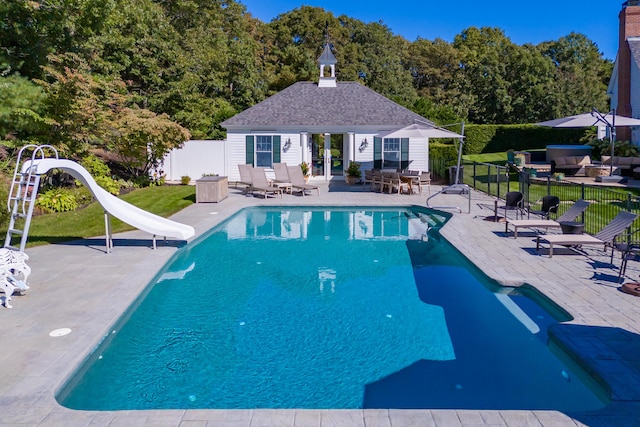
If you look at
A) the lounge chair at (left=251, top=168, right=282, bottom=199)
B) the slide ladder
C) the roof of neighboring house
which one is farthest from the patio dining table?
the slide ladder

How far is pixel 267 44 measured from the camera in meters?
45.3

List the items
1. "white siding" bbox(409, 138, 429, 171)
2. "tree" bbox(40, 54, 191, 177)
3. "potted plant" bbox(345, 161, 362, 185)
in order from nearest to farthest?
"tree" bbox(40, 54, 191, 177) → "potted plant" bbox(345, 161, 362, 185) → "white siding" bbox(409, 138, 429, 171)

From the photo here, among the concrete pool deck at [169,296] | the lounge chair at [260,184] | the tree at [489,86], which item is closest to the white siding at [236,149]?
the lounge chair at [260,184]

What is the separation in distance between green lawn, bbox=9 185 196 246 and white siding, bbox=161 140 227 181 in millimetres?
3660

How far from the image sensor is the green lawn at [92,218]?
1234 cm

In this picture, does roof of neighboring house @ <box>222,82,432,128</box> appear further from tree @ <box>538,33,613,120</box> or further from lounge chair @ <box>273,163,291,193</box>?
tree @ <box>538,33,613,120</box>

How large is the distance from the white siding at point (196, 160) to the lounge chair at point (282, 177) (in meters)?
4.23

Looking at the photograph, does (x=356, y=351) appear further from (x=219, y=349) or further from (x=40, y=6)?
(x=40, y=6)

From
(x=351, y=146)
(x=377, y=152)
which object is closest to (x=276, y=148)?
(x=351, y=146)

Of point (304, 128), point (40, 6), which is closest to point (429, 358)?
point (40, 6)

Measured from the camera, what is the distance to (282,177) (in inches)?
824

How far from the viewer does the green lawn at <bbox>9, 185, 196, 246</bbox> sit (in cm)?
1234

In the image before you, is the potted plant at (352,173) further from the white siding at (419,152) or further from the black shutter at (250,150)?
the black shutter at (250,150)

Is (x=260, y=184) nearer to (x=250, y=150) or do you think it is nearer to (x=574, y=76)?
(x=250, y=150)
